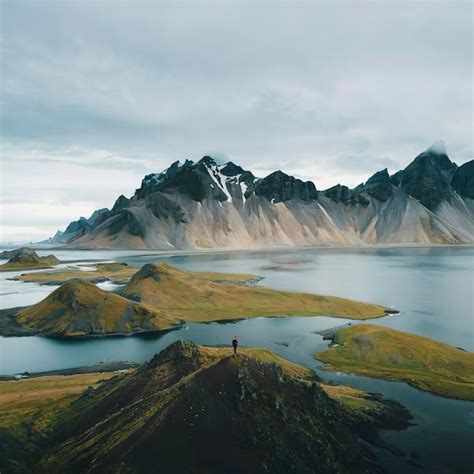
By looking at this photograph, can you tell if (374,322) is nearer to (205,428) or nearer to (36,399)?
(36,399)

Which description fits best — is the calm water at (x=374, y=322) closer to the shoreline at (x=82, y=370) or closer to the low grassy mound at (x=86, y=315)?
the shoreline at (x=82, y=370)

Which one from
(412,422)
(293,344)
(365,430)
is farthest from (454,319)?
(365,430)

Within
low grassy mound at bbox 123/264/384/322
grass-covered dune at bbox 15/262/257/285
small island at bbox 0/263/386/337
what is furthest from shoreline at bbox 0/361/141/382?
grass-covered dune at bbox 15/262/257/285

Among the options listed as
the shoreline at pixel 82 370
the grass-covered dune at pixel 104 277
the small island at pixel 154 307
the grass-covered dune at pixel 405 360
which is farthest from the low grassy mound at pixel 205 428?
the grass-covered dune at pixel 104 277

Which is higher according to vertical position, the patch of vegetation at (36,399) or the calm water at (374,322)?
the patch of vegetation at (36,399)

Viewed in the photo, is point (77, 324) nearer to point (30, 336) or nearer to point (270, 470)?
point (30, 336)

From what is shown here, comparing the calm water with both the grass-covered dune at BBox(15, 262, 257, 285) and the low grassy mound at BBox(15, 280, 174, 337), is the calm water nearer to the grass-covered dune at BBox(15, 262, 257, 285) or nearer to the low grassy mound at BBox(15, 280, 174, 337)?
the low grassy mound at BBox(15, 280, 174, 337)

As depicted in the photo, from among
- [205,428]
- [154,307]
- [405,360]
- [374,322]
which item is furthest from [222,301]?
[205,428]
